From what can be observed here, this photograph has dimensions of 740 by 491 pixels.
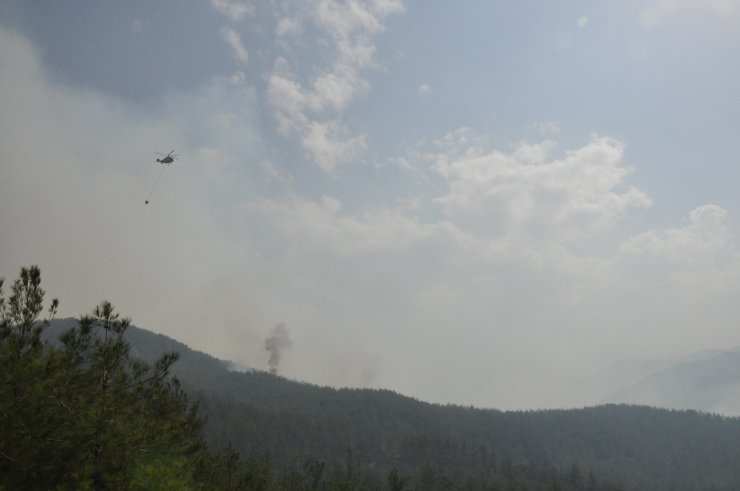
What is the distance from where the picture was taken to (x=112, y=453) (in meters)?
13.2

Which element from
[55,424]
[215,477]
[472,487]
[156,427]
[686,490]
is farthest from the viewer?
[686,490]

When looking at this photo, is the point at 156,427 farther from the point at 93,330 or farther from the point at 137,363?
the point at 93,330

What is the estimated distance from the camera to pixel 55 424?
12.4 meters

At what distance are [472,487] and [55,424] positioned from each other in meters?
131

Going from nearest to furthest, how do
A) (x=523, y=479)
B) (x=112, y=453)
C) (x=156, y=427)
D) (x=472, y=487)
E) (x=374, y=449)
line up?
(x=112, y=453), (x=156, y=427), (x=472, y=487), (x=523, y=479), (x=374, y=449)

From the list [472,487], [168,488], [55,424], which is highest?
[55,424]

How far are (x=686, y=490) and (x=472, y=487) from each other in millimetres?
100684

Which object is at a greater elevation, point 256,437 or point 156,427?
point 156,427

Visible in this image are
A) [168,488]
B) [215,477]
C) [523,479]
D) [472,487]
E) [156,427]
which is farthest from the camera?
[523,479]

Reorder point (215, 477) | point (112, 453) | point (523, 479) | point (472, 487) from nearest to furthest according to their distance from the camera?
point (112, 453) → point (215, 477) → point (472, 487) → point (523, 479)

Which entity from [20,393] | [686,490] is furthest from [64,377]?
[686,490]

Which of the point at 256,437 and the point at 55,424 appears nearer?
the point at 55,424

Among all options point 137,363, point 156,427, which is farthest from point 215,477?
point 137,363

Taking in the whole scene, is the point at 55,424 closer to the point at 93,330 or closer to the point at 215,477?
the point at 93,330
